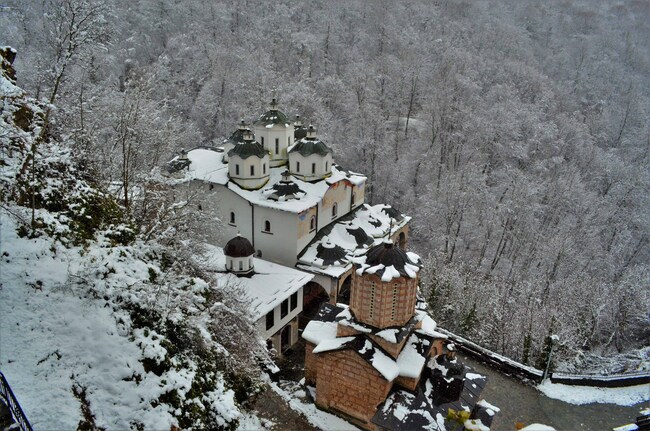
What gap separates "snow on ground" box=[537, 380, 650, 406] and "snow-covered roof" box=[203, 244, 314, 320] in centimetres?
967

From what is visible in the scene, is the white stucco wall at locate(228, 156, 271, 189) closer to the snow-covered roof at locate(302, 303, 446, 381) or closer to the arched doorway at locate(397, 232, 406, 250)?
the snow-covered roof at locate(302, 303, 446, 381)

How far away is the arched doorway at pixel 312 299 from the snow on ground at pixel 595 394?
9.76 meters

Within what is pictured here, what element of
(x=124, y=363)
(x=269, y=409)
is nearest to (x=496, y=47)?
(x=269, y=409)

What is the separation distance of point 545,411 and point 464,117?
27450 mm

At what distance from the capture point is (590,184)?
34688mm

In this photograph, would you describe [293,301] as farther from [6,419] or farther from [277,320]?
[6,419]

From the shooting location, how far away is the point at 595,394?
15.6 m

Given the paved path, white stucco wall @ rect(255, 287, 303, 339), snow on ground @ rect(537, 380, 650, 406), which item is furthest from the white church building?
snow on ground @ rect(537, 380, 650, 406)

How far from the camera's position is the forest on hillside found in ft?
67.4

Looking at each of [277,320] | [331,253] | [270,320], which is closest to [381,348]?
[270,320]

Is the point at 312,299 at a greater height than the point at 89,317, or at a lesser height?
lesser

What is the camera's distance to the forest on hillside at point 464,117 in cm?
2055

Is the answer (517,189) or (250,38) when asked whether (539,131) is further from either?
(250,38)

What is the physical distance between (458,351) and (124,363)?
14.6 metres
